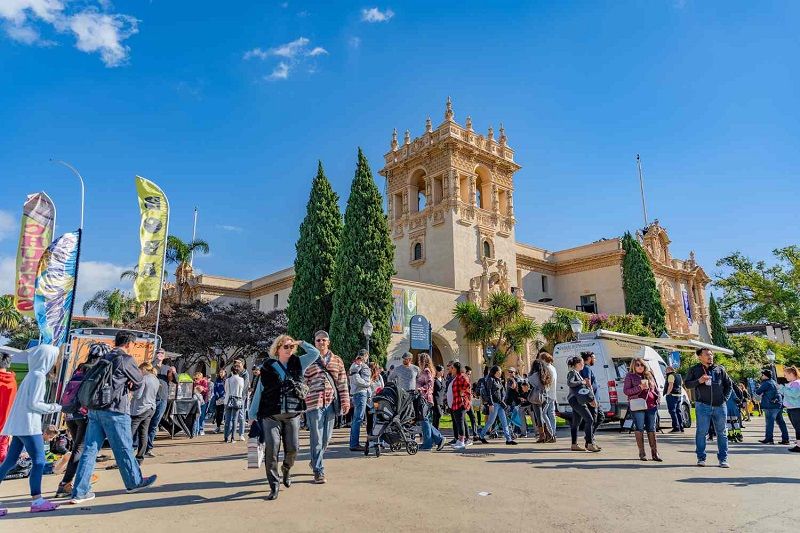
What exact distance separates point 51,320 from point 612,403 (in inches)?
554

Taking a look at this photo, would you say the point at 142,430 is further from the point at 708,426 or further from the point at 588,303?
the point at 588,303

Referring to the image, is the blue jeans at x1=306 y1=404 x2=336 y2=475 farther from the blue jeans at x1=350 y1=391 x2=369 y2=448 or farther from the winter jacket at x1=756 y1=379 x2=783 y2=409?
the winter jacket at x1=756 y1=379 x2=783 y2=409

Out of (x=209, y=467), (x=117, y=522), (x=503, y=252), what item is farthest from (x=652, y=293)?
(x=117, y=522)

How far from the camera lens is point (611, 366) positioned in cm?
1458

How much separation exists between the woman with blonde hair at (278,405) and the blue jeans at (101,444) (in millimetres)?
1478

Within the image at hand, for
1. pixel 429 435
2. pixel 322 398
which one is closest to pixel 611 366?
pixel 429 435

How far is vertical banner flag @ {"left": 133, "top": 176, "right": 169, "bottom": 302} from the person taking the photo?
50.0 feet

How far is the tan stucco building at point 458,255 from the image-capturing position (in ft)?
105

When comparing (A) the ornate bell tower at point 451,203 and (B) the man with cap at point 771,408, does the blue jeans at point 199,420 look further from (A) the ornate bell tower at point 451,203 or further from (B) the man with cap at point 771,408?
(A) the ornate bell tower at point 451,203

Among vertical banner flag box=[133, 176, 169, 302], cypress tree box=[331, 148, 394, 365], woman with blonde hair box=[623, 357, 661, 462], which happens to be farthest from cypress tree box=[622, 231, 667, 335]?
vertical banner flag box=[133, 176, 169, 302]

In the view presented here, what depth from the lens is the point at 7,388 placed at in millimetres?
6285

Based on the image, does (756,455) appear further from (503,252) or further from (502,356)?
(503,252)

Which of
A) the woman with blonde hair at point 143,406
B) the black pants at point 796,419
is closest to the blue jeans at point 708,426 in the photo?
the black pants at point 796,419

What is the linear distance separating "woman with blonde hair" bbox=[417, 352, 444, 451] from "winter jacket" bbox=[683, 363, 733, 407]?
15.4 ft
